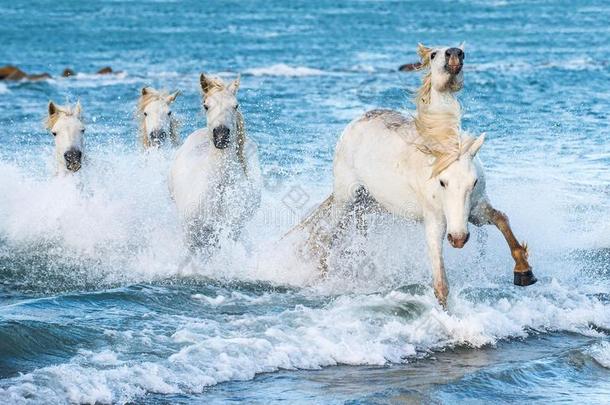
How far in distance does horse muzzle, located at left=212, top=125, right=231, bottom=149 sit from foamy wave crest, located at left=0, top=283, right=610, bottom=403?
1.16m

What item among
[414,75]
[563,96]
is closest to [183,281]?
[563,96]

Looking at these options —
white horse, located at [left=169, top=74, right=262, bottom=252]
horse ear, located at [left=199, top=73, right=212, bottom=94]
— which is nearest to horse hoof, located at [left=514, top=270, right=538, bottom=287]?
white horse, located at [left=169, top=74, right=262, bottom=252]

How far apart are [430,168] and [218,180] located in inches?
83.9

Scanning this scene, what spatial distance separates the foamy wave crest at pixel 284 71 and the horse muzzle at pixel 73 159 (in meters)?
17.1

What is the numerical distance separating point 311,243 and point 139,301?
5.18ft

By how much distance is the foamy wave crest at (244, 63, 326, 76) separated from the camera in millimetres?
27016

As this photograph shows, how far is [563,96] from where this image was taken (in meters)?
19.5

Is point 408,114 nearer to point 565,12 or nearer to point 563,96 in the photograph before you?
point 563,96

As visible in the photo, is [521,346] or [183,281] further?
[183,281]

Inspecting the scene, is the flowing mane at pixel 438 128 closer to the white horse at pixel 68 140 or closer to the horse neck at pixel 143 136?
the white horse at pixel 68 140

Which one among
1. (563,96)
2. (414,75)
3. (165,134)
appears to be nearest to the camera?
(165,134)

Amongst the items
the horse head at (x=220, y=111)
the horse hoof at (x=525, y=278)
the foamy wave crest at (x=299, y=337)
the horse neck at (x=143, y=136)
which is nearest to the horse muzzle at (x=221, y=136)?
the horse head at (x=220, y=111)

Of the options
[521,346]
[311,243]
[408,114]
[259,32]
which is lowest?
[521,346]

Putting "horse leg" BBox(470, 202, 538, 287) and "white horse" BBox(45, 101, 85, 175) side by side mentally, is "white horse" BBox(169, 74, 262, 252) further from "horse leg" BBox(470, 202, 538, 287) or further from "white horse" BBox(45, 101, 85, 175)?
"horse leg" BBox(470, 202, 538, 287)
